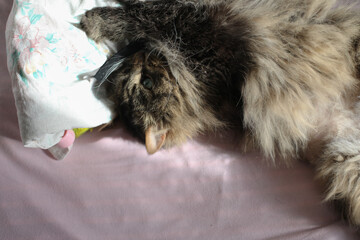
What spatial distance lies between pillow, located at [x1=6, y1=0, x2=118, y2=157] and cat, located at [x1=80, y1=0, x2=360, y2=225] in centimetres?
9

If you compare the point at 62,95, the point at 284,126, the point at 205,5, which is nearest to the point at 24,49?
the point at 62,95

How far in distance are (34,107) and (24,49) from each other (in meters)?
0.20

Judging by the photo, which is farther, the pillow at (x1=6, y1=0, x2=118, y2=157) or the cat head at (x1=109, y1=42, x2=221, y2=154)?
the cat head at (x1=109, y1=42, x2=221, y2=154)

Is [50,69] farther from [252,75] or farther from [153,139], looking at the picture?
[252,75]

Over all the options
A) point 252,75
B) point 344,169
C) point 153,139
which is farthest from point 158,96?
point 344,169

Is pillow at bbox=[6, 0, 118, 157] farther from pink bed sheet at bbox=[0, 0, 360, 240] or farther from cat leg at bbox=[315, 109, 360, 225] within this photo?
cat leg at bbox=[315, 109, 360, 225]

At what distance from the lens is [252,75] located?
39.4 inches

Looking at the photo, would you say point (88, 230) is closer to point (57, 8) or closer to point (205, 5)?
point (57, 8)

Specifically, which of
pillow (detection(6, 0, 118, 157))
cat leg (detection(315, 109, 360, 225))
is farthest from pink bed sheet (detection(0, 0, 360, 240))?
pillow (detection(6, 0, 118, 157))

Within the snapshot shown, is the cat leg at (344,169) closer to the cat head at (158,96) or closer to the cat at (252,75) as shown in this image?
the cat at (252,75)

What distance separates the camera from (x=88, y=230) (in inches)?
42.4

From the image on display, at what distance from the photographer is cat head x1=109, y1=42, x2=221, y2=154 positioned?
3.48ft

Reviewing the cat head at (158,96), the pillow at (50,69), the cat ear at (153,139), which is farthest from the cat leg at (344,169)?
the pillow at (50,69)

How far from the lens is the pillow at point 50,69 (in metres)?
0.92
